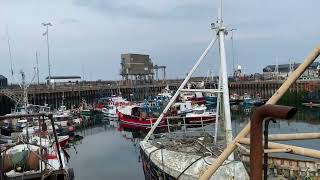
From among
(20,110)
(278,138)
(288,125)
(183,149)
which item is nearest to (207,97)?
(288,125)

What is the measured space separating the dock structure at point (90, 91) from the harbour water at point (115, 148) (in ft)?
46.5

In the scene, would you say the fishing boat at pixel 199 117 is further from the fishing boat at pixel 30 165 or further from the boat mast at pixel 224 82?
the fishing boat at pixel 30 165

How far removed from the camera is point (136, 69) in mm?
108188

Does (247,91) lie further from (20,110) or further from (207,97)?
(20,110)

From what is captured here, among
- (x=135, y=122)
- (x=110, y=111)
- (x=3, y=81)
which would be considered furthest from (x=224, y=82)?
(x=3, y=81)

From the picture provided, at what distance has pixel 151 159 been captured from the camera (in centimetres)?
1847

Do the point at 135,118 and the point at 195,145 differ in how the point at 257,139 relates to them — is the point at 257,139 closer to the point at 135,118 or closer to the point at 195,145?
the point at 195,145

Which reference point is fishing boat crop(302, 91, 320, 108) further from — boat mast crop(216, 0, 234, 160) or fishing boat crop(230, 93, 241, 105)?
boat mast crop(216, 0, 234, 160)

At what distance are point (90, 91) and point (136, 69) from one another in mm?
25179

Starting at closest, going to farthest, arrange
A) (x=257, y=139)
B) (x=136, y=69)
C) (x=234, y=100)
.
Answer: (x=257, y=139)
(x=234, y=100)
(x=136, y=69)

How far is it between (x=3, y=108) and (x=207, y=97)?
32652 mm

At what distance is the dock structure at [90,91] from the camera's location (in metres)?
65.9

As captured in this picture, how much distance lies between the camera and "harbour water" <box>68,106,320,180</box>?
1155 inches

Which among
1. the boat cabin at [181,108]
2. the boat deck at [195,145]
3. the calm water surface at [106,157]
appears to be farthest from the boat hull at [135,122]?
the boat deck at [195,145]
